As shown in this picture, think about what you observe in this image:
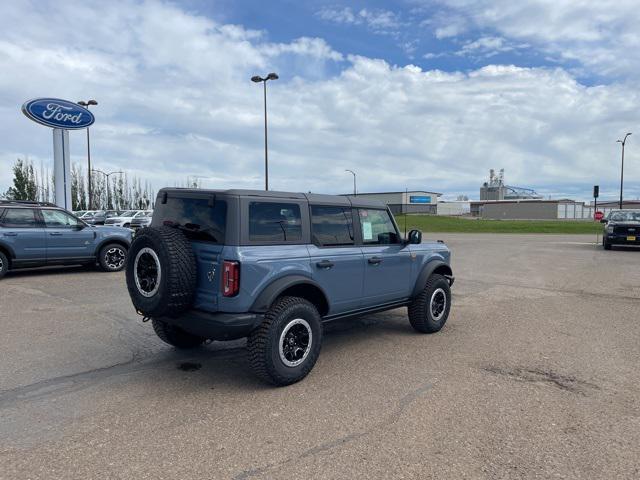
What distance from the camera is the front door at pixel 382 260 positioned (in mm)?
5445

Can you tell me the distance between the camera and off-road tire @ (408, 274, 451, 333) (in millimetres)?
6156

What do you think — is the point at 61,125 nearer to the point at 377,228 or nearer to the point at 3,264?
the point at 3,264

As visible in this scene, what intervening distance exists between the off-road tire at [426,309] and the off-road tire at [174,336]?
266 centimetres

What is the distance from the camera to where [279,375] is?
427 centimetres

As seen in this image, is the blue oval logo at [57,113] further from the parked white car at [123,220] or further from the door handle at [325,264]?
the door handle at [325,264]

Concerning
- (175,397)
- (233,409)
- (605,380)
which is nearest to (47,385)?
(175,397)

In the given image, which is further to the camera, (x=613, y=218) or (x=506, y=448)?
(x=613, y=218)

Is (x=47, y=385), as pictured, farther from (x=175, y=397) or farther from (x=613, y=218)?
(x=613, y=218)

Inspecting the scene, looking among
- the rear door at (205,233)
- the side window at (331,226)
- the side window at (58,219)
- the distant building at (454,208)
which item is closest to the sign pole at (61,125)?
the side window at (58,219)

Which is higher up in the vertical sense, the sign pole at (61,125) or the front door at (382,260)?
the sign pole at (61,125)

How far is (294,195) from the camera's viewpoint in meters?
4.86

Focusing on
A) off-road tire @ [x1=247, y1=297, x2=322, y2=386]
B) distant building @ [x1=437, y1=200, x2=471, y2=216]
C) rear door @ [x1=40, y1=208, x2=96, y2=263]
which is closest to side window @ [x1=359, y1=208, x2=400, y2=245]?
off-road tire @ [x1=247, y1=297, x2=322, y2=386]

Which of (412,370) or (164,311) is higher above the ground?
(164,311)

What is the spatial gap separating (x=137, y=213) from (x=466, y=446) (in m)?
33.1
